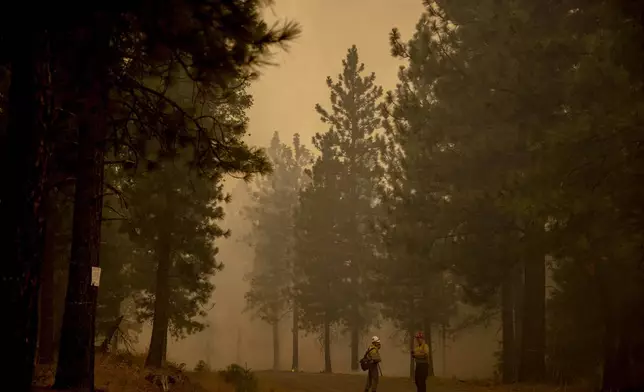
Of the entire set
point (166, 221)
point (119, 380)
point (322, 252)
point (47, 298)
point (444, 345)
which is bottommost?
point (444, 345)

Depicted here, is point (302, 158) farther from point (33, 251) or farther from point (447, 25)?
point (33, 251)

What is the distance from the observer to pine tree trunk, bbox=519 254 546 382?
16.0 m

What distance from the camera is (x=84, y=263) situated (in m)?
8.60

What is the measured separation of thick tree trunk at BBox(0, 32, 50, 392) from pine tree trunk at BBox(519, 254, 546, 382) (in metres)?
13.8

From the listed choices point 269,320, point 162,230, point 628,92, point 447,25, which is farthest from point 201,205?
point 269,320

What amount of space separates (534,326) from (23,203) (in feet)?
48.7

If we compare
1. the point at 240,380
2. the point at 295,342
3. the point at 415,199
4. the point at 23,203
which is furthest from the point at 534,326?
the point at 295,342

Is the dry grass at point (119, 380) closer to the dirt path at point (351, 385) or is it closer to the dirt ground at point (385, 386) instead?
the dirt ground at point (385, 386)

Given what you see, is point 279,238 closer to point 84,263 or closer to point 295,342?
point 295,342

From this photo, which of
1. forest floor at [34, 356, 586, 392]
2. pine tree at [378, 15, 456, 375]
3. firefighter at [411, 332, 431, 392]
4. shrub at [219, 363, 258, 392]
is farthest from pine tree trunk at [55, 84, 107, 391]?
pine tree at [378, 15, 456, 375]

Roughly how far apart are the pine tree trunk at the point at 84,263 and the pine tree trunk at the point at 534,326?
39.7 ft

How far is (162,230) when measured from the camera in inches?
715

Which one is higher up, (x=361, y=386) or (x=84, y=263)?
(x=84, y=263)

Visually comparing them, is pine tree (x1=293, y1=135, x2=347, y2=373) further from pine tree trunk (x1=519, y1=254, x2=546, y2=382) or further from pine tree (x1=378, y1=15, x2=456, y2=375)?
pine tree trunk (x1=519, y1=254, x2=546, y2=382)
